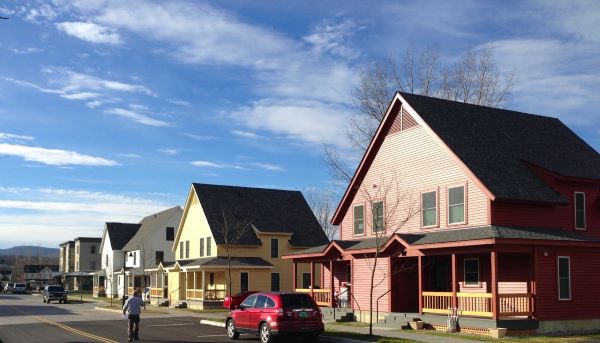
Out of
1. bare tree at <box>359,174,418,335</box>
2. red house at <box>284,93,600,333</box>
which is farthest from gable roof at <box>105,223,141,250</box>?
bare tree at <box>359,174,418,335</box>

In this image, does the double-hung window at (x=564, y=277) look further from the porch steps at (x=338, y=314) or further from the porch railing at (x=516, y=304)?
the porch steps at (x=338, y=314)

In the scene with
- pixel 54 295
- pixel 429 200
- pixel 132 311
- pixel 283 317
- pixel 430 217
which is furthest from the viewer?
pixel 54 295

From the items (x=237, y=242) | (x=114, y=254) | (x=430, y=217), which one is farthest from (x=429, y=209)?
(x=114, y=254)

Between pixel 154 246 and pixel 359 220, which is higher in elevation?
pixel 359 220

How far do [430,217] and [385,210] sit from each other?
349 centimetres

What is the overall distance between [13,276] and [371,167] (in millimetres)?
157616

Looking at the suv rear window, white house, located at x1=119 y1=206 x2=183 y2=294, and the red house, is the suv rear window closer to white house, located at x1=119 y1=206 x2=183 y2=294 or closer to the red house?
the red house

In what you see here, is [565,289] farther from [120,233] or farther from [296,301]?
[120,233]

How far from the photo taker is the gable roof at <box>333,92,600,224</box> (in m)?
28.3

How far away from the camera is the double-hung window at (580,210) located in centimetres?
2953

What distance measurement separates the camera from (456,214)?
29.3 metres

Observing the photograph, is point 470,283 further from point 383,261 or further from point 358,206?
point 358,206

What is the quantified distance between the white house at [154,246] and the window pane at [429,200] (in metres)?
45.3

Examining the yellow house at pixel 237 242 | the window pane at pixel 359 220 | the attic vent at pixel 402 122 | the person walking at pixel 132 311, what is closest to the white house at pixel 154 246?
the yellow house at pixel 237 242
